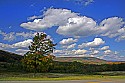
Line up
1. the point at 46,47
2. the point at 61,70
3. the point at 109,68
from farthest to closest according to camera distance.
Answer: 1. the point at 109,68
2. the point at 61,70
3. the point at 46,47

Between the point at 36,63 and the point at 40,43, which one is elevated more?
the point at 40,43

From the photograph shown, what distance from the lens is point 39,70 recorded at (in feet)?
208

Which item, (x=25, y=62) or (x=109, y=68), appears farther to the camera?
(x=109, y=68)

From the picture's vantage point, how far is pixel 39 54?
195 feet

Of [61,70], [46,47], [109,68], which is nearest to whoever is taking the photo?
[46,47]

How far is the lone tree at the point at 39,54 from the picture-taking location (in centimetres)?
5975

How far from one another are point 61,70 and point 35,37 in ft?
134

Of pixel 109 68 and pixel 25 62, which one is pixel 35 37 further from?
pixel 109 68

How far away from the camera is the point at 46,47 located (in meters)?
59.8

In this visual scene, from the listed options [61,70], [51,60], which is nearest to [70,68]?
[61,70]

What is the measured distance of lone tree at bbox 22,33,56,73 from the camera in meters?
59.8

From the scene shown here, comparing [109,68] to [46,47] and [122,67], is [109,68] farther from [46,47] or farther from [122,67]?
[46,47]

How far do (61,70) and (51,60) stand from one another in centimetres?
3658

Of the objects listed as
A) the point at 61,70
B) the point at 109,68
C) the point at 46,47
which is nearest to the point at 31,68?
the point at 46,47
